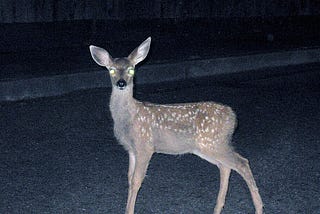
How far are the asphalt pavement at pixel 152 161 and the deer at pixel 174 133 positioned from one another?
1.14ft

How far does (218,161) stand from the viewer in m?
5.60

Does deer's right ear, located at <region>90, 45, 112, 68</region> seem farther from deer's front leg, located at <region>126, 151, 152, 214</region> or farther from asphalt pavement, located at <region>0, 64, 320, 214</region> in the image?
asphalt pavement, located at <region>0, 64, 320, 214</region>

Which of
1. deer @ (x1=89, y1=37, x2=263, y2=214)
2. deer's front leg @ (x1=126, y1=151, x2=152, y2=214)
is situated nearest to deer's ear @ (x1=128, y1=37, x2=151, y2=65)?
deer @ (x1=89, y1=37, x2=263, y2=214)

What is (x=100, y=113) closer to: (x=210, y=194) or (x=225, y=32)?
(x=210, y=194)

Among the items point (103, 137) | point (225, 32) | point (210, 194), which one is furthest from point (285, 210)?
point (225, 32)

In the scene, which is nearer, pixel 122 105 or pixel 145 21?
pixel 122 105

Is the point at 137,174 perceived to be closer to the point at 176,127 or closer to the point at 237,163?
the point at 176,127

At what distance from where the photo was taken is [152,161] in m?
7.18

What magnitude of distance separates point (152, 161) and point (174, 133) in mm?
1563

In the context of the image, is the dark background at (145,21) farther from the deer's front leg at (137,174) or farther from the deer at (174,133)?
the deer's front leg at (137,174)

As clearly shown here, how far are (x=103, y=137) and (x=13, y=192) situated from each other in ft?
7.37

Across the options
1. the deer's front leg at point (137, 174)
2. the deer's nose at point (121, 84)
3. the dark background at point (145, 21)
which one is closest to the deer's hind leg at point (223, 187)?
the deer's front leg at point (137, 174)

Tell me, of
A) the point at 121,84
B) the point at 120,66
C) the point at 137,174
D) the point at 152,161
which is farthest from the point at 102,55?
the point at 152,161

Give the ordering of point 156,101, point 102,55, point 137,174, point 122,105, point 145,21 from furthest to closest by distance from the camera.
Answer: point 145,21 → point 156,101 → point 102,55 → point 122,105 → point 137,174
